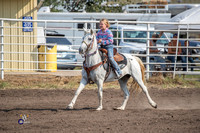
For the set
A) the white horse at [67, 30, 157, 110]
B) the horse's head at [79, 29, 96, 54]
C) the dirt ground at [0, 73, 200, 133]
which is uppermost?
the horse's head at [79, 29, 96, 54]

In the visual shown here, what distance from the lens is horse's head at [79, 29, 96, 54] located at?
693 centimetres

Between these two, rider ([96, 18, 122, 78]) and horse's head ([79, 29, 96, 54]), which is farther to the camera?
rider ([96, 18, 122, 78])

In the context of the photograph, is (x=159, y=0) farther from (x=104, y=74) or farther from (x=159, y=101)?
(x=104, y=74)

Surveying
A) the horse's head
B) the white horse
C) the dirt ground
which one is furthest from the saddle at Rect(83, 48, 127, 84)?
the dirt ground

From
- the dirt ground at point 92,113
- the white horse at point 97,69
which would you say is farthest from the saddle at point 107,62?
the dirt ground at point 92,113

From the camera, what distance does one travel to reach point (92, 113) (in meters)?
7.12

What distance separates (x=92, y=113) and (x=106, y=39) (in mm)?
1714

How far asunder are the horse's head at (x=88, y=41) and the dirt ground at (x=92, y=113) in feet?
4.60

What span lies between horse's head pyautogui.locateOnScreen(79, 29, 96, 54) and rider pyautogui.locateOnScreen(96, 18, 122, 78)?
0.25 m

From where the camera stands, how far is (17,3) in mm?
13914

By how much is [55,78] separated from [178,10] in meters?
14.0

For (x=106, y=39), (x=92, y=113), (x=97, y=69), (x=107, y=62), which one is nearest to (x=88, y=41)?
(x=106, y=39)

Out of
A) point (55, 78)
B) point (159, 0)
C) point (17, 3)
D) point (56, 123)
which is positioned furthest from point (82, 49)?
point (159, 0)

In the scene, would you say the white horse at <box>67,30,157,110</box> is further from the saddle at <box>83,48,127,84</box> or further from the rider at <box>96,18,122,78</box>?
the rider at <box>96,18,122,78</box>
